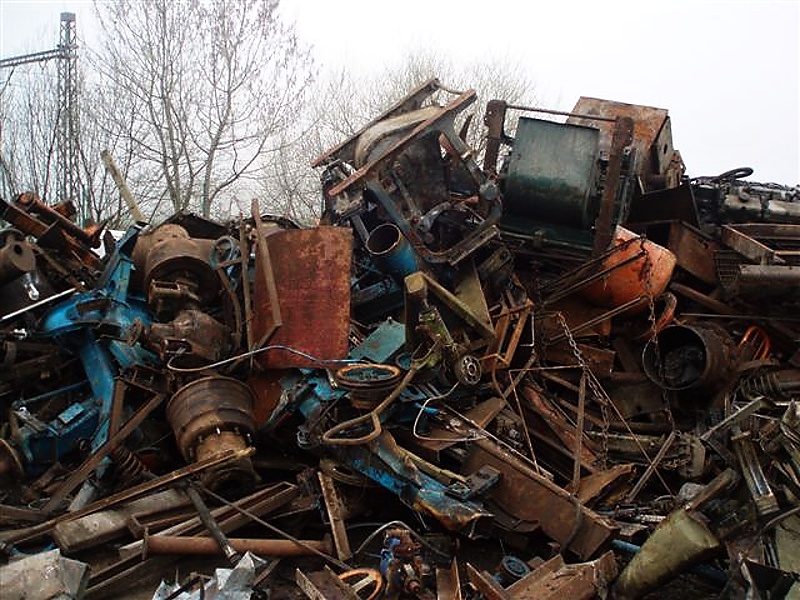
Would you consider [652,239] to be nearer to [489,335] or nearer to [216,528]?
[489,335]

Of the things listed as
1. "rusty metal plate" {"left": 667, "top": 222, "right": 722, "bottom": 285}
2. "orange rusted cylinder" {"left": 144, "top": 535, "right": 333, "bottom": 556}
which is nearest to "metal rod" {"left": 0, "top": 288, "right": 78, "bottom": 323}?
"orange rusted cylinder" {"left": 144, "top": 535, "right": 333, "bottom": 556}

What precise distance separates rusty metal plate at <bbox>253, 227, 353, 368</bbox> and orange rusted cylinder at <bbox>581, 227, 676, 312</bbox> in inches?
84.2

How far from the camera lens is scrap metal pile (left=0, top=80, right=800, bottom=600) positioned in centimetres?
320

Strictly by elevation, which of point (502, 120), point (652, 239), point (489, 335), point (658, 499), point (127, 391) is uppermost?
point (502, 120)

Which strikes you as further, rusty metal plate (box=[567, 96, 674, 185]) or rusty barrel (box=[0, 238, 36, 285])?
rusty metal plate (box=[567, 96, 674, 185])

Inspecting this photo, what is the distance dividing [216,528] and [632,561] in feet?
6.50

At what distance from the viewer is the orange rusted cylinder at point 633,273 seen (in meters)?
5.32

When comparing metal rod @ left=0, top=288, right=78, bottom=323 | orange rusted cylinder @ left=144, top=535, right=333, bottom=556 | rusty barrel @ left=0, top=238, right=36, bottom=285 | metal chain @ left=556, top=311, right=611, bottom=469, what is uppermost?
rusty barrel @ left=0, top=238, right=36, bottom=285

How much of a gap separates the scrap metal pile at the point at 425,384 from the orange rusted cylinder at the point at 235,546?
12mm

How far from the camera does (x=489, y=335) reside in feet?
15.5

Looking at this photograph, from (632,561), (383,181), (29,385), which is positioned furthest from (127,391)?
(632,561)

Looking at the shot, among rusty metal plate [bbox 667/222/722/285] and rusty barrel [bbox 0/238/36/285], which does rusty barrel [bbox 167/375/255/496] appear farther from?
rusty metal plate [bbox 667/222/722/285]

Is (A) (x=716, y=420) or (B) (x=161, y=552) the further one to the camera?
(A) (x=716, y=420)

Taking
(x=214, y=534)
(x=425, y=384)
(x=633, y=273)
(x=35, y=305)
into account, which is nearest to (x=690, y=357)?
(x=633, y=273)
